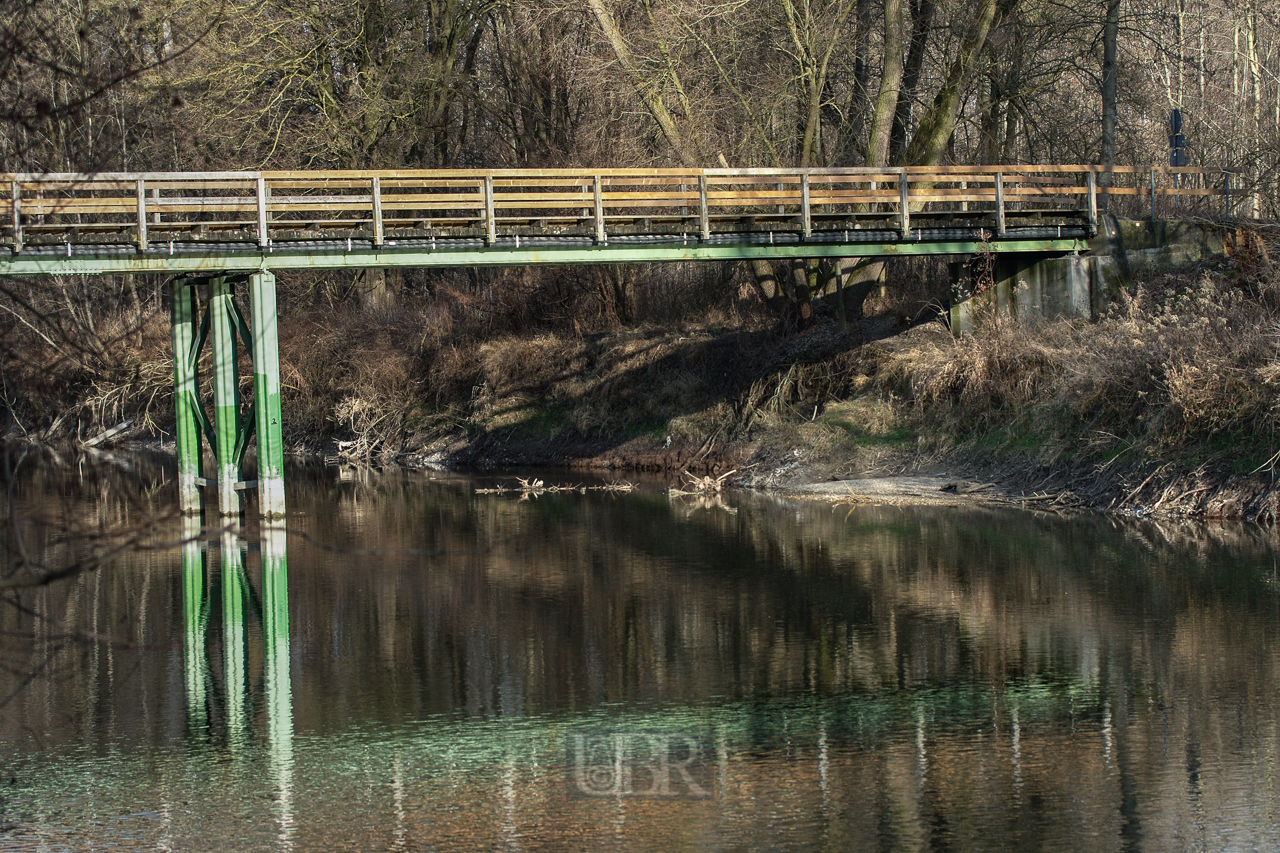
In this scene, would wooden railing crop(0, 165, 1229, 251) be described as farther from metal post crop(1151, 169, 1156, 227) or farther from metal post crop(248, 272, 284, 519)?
metal post crop(248, 272, 284, 519)

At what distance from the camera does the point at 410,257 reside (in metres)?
20.8

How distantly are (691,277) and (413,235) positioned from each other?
524 inches

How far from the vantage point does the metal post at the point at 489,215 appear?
2091cm

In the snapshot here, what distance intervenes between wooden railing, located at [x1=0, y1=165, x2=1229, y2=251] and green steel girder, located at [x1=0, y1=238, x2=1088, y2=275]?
243mm

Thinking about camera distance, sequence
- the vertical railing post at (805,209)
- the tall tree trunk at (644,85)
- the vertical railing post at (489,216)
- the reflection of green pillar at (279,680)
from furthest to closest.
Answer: the tall tree trunk at (644,85)
the vertical railing post at (805,209)
the vertical railing post at (489,216)
the reflection of green pillar at (279,680)

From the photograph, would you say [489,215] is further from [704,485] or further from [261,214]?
[704,485]

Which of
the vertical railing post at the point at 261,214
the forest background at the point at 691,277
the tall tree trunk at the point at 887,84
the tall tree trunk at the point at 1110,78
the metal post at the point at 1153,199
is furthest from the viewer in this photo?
the tall tree trunk at the point at 887,84

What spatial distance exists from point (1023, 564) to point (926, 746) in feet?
24.0

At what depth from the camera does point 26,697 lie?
10664mm

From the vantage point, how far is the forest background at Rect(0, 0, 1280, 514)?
72.9 feet

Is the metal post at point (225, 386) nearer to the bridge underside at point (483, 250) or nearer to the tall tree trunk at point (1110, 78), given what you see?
the bridge underside at point (483, 250)

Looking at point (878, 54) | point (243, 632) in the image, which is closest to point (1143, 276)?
point (878, 54)

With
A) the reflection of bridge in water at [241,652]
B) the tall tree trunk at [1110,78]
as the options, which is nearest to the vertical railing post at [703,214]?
the reflection of bridge in water at [241,652]

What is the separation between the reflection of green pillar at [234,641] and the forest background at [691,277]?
709 cm
